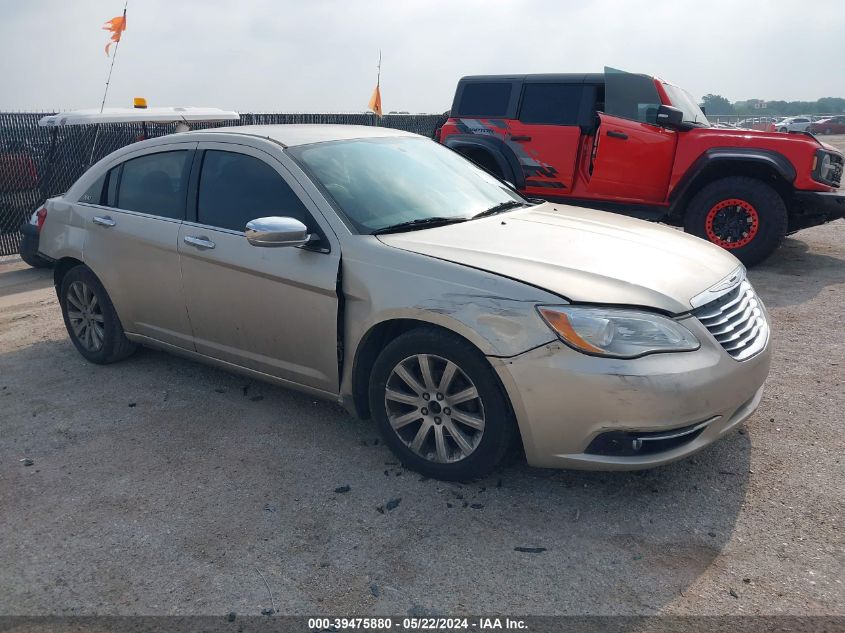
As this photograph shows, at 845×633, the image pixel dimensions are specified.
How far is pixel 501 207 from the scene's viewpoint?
14.2ft

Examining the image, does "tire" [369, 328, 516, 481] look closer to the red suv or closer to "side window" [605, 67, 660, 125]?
the red suv

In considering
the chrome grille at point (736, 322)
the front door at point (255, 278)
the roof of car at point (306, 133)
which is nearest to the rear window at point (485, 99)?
the roof of car at point (306, 133)

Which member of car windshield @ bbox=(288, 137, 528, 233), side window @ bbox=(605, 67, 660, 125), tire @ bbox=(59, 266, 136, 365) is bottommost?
tire @ bbox=(59, 266, 136, 365)

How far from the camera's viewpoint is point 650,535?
3.00 meters

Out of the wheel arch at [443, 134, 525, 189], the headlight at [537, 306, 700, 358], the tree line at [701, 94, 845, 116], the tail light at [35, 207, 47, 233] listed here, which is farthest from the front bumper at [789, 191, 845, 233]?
the tree line at [701, 94, 845, 116]

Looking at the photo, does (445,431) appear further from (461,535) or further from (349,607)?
(349,607)

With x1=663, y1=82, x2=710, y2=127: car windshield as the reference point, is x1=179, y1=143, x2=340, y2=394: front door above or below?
below

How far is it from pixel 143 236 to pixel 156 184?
36 centimetres

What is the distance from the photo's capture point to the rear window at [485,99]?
927 cm

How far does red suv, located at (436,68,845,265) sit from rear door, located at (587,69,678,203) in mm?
12

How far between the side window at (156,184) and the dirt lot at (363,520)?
4.00 feet

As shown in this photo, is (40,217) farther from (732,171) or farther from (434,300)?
(732,171)

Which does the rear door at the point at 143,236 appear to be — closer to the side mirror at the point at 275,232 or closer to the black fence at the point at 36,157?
the side mirror at the point at 275,232

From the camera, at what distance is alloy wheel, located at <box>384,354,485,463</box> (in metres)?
3.25
